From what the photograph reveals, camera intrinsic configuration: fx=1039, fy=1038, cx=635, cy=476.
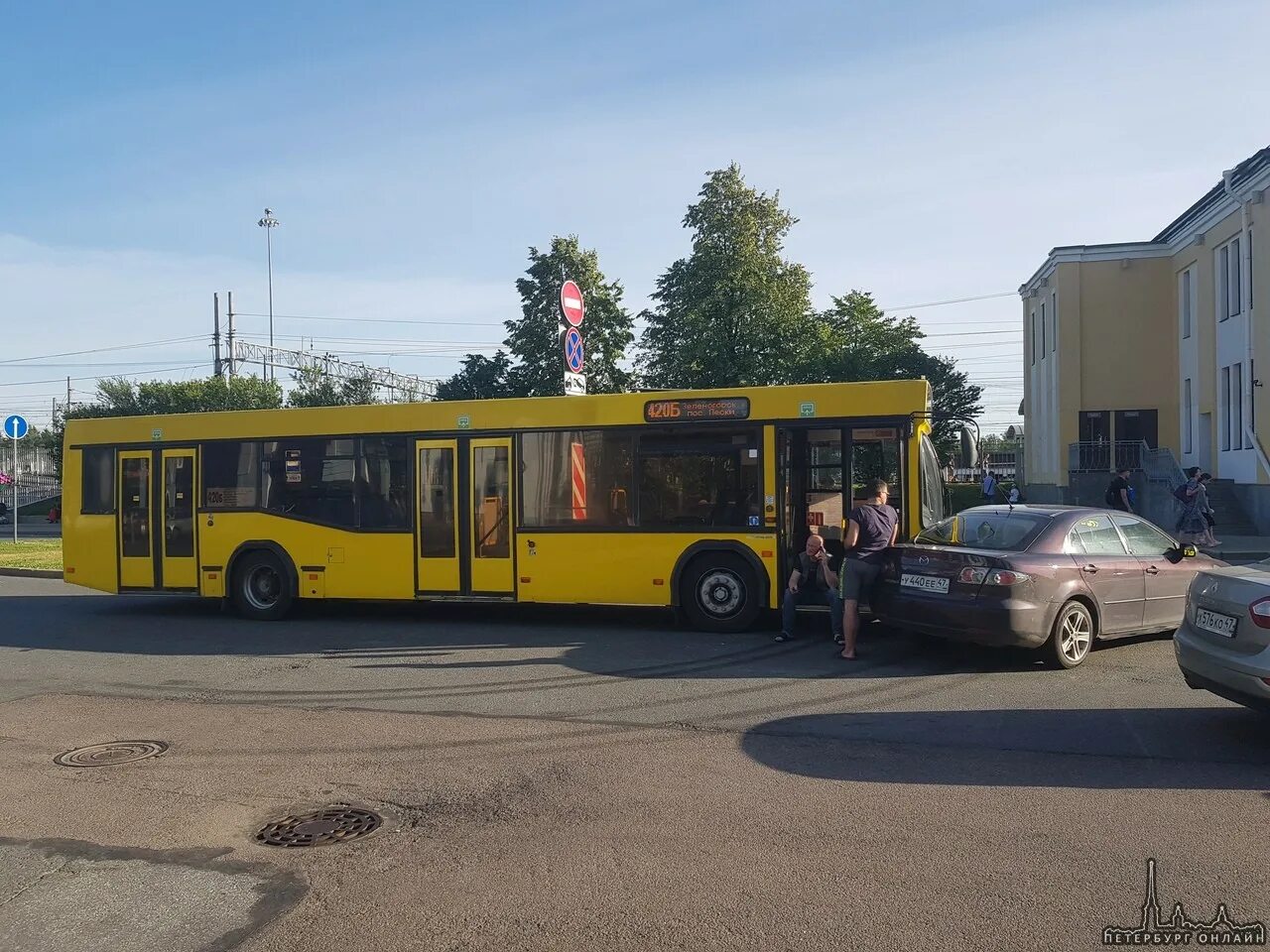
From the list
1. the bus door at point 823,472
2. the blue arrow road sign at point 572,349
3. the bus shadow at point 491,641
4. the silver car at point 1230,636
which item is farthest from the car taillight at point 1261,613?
the blue arrow road sign at point 572,349

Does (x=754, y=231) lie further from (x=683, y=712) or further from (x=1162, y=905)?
(x=1162, y=905)

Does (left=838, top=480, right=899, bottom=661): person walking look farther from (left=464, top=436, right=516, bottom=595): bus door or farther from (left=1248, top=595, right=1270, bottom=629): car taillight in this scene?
(left=464, top=436, right=516, bottom=595): bus door

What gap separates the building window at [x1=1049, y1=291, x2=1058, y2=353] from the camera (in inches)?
1350

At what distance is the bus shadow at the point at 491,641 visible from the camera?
9.44 m

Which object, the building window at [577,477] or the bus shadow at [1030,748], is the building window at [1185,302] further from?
the bus shadow at [1030,748]

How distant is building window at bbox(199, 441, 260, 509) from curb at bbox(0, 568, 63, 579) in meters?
9.05

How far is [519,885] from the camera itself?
4562mm

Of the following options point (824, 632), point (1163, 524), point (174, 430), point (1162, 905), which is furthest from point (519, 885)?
point (1163, 524)

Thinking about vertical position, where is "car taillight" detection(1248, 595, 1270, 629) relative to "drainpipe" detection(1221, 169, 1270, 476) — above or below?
below

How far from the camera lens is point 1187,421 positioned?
31109mm

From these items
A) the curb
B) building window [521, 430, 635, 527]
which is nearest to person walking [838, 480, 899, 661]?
building window [521, 430, 635, 527]

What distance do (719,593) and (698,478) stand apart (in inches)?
50.4

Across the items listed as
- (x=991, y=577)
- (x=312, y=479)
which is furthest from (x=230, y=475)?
(x=991, y=577)

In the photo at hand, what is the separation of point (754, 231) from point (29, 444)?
7310 cm
